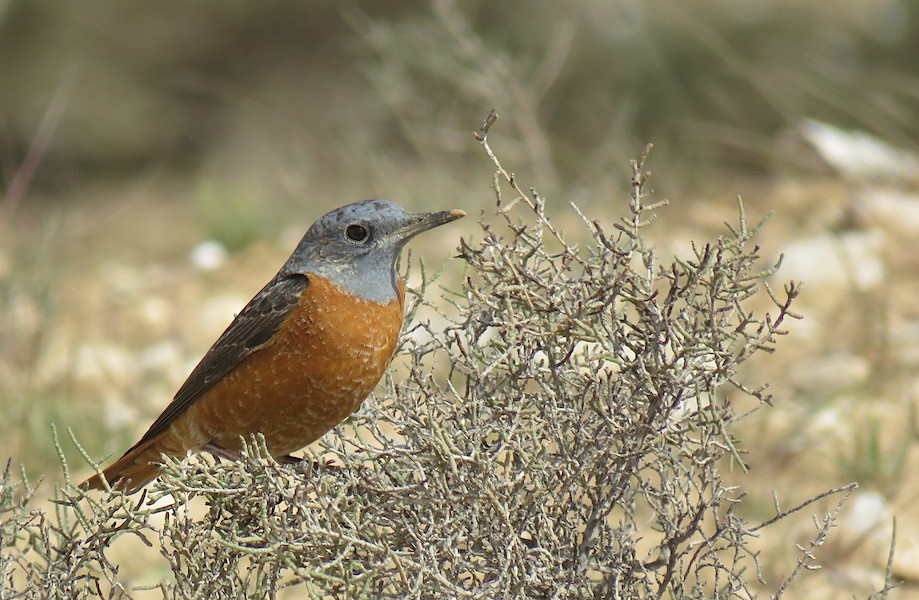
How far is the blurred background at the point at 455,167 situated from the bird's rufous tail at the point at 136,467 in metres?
1.19

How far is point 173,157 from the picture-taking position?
13.6 metres

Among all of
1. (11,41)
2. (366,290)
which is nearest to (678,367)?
(366,290)

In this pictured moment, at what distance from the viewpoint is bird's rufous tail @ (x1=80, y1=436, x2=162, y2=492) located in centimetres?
412

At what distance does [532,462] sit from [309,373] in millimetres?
1065

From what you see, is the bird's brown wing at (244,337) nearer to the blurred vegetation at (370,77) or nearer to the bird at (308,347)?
the bird at (308,347)

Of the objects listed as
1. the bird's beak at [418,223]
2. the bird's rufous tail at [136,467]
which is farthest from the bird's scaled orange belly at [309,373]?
the bird's rufous tail at [136,467]

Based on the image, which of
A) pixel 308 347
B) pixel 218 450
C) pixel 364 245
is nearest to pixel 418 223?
pixel 364 245

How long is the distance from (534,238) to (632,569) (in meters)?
0.88

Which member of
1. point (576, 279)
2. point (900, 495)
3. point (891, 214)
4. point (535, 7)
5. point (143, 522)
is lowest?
point (143, 522)

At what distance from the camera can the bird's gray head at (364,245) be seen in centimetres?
372

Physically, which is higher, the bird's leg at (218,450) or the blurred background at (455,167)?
the blurred background at (455,167)

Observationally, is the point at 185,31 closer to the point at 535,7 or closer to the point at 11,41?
the point at 11,41

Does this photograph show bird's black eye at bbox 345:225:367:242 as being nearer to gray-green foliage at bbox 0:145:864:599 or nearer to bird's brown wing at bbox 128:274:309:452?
bird's brown wing at bbox 128:274:309:452

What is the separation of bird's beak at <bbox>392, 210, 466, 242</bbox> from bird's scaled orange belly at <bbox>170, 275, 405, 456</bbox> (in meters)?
0.19
